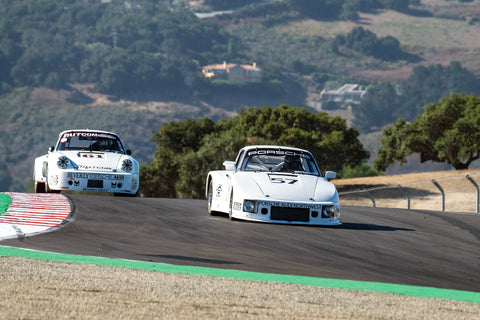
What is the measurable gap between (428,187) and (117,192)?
43588 millimetres

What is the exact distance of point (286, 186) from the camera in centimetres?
1429

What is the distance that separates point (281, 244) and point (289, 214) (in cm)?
182

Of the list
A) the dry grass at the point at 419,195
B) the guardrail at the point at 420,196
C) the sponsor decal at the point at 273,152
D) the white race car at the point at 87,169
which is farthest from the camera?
the guardrail at the point at 420,196

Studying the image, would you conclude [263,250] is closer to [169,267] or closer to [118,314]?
[169,267]

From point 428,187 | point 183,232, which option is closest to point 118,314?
point 183,232

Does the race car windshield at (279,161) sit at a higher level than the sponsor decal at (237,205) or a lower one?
higher

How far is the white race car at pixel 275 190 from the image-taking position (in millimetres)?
13961

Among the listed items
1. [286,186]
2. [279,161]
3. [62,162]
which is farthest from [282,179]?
[62,162]

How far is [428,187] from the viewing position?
60.3 meters

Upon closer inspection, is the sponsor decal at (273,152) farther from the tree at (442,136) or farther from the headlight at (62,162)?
the tree at (442,136)

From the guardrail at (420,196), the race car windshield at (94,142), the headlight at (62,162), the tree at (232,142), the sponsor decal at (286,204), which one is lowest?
the guardrail at (420,196)

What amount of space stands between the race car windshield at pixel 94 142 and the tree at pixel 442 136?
45093 millimetres

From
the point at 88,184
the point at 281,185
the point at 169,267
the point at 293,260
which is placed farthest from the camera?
the point at 88,184

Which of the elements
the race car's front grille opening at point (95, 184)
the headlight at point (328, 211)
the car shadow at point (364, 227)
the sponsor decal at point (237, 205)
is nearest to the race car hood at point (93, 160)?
the race car's front grille opening at point (95, 184)
